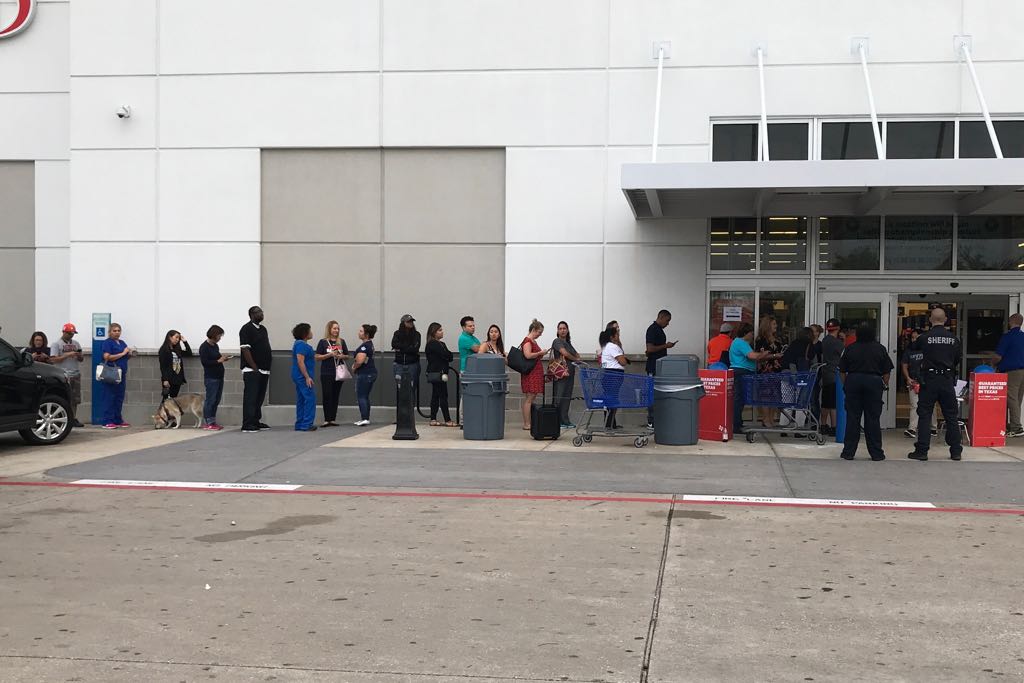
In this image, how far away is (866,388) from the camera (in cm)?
1275

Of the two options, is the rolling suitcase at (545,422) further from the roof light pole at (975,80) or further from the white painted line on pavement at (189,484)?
the roof light pole at (975,80)

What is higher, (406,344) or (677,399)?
(406,344)

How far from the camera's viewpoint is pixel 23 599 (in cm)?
641

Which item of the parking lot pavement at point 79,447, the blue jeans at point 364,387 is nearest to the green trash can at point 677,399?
the blue jeans at point 364,387

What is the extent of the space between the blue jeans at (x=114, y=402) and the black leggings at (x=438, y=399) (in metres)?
5.38

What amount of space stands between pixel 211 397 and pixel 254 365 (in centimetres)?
137

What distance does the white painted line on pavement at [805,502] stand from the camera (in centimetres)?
970

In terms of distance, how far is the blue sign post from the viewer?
1777 cm

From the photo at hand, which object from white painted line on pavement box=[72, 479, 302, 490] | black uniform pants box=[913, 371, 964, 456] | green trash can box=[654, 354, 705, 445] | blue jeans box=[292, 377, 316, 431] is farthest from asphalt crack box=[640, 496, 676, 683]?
blue jeans box=[292, 377, 316, 431]

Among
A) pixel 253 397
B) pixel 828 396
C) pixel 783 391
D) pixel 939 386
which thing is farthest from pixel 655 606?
pixel 253 397

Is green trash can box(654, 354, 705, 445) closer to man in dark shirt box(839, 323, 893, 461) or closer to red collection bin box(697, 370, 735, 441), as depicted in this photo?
red collection bin box(697, 370, 735, 441)

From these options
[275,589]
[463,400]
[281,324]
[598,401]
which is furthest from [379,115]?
[275,589]

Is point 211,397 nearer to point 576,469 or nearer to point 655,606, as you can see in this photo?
point 576,469

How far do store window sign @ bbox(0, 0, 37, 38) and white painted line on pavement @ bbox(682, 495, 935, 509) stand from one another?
15.5 m
